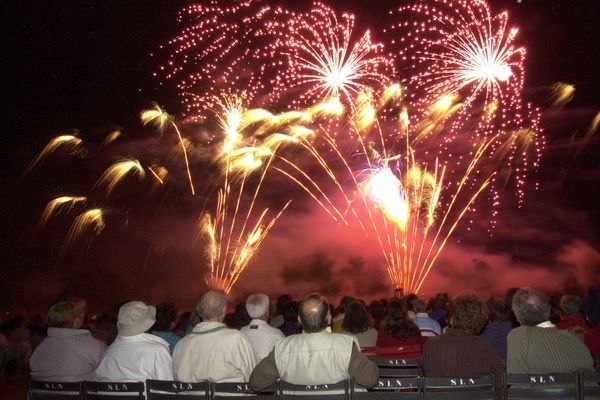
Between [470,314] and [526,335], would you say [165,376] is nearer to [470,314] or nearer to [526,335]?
[470,314]

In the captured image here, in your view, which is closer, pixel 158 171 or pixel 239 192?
pixel 158 171

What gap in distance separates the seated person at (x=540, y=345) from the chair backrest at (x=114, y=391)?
3139 millimetres

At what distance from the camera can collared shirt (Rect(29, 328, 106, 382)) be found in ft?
20.2

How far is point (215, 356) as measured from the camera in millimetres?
5633

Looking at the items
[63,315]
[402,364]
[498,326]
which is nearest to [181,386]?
[63,315]

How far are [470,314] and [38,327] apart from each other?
9.59m

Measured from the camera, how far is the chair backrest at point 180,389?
17.8ft

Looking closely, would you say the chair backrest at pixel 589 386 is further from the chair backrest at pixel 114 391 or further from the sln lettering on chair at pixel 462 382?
the chair backrest at pixel 114 391

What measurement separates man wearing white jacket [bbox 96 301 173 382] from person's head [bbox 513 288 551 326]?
10.0 ft

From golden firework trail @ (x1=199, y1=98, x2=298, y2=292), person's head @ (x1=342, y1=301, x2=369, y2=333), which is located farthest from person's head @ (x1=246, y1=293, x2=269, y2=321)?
golden firework trail @ (x1=199, y1=98, x2=298, y2=292)

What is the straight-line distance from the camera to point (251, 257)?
30844 mm

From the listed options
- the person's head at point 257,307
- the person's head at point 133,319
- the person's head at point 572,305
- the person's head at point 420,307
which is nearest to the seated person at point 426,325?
the person's head at point 420,307

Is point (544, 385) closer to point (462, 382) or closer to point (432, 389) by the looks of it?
point (462, 382)

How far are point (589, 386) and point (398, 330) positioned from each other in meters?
2.40
